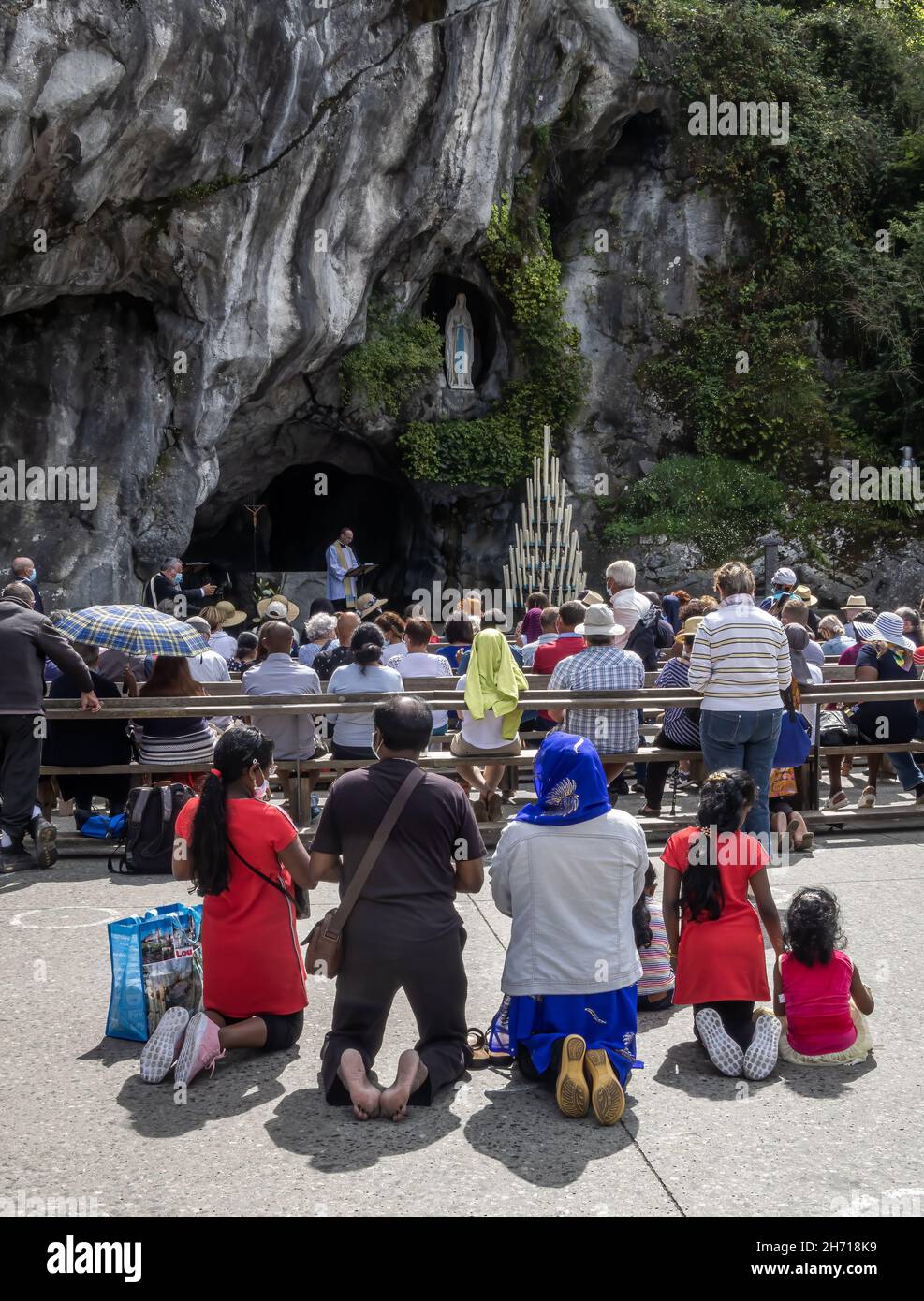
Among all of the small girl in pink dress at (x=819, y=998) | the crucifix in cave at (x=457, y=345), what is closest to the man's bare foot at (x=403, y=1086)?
the small girl in pink dress at (x=819, y=998)

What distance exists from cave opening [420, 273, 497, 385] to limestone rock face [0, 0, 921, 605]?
0.33m

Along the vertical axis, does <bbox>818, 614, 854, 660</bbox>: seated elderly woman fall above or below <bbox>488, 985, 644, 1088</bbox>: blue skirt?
above

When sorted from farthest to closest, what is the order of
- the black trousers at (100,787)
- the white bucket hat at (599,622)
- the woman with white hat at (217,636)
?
1. the woman with white hat at (217,636)
2. the black trousers at (100,787)
3. the white bucket hat at (599,622)

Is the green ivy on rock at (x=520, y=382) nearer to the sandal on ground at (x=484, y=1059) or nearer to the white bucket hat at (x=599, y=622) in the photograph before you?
the white bucket hat at (x=599, y=622)

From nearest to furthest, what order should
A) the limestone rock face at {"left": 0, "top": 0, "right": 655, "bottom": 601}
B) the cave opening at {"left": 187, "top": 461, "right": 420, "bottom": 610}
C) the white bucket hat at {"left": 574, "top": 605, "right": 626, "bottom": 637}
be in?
the white bucket hat at {"left": 574, "top": 605, "right": 626, "bottom": 637} < the limestone rock face at {"left": 0, "top": 0, "right": 655, "bottom": 601} < the cave opening at {"left": 187, "top": 461, "right": 420, "bottom": 610}

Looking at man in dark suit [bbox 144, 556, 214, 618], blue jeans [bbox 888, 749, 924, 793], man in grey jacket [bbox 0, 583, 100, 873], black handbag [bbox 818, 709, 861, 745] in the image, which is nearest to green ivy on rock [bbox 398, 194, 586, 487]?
man in dark suit [bbox 144, 556, 214, 618]

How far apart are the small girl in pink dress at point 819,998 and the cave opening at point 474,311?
2008cm

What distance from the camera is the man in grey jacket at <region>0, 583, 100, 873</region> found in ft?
Answer: 26.2

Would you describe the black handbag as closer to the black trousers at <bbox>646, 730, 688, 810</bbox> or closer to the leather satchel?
the black trousers at <bbox>646, 730, 688, 810</bbox>

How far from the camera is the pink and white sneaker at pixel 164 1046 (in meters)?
4.70

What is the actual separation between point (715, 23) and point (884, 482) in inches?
378

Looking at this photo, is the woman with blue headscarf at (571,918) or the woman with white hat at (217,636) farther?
the woman with white hat at (217,636)

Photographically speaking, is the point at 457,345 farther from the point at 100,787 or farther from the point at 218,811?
the point at 218,811

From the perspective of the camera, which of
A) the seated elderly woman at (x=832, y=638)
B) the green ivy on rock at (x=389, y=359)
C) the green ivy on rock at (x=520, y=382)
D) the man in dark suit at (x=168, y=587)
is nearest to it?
the seated elderly woman at (x=832, y=638)
